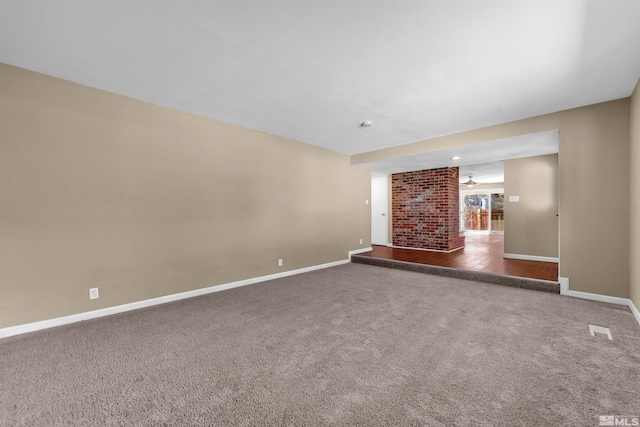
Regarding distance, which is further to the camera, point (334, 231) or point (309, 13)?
point (334, 231)

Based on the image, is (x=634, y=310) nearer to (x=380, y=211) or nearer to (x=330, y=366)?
(x=330, y=366)

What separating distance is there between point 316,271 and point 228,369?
3135 mm

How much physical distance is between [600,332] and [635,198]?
5.09 ft

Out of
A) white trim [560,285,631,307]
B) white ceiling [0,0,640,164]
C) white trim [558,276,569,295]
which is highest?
white ceiling [0,0,640,164]

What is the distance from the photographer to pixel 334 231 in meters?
5.50

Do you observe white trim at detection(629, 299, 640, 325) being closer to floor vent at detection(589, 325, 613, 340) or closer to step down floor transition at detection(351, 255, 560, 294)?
floor vent at detection(589, 325, 613, 340)

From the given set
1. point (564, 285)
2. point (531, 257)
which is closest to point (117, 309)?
point (564, 285)

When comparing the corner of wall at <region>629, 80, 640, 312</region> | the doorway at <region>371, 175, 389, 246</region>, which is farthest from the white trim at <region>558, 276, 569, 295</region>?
the doorway at <region>371, 175, 389, 246</region>

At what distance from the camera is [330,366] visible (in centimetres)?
187

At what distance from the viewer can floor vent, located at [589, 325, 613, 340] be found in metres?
2.28

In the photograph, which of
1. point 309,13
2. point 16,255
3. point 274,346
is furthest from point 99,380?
point 309,13

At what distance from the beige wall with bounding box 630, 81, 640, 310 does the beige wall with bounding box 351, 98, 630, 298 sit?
140 millimetres

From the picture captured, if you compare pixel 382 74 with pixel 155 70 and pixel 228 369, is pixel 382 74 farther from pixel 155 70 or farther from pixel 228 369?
pixel 228 369

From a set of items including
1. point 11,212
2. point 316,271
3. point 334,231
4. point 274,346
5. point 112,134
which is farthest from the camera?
point 334,231
